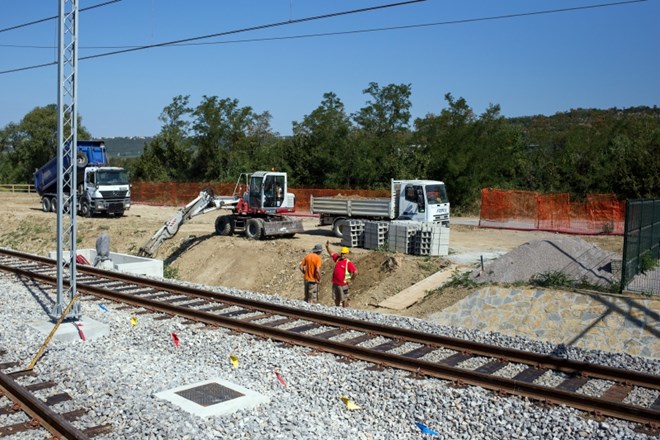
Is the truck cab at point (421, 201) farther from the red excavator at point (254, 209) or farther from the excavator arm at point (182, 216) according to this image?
the excavator arm at point (182, 216)

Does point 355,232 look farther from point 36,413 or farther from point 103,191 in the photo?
point 103,191

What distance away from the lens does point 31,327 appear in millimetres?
11836

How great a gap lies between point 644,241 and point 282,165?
125ft

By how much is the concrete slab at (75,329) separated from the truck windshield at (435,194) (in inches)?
575

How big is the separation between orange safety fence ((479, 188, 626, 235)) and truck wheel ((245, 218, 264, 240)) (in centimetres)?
1267

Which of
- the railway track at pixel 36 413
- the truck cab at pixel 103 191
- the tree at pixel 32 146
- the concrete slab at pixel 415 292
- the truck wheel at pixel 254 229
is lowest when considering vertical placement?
the concrete slab at pixel 415 292

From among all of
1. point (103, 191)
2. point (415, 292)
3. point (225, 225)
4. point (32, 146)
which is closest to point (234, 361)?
point (415, 292)

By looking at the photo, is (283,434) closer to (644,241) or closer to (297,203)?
(644,241)

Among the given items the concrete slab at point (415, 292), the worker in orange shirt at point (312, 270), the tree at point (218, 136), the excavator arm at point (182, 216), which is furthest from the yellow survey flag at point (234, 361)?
the tree at point (218, 136)

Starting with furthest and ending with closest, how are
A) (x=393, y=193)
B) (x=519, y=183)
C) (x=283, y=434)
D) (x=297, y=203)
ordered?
1. (x=519, y=183)
2. (x=297, y=203)
3. (x=393, y=193)
4. (x=283, y=434)

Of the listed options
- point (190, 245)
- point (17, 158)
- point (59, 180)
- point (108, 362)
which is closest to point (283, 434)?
point (108, 362)

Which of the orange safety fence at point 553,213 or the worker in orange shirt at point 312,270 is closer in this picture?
the worker in orange shirt at point 312,270

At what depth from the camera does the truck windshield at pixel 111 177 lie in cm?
3691

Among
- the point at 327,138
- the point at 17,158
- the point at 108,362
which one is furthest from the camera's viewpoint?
the point at 17,158
